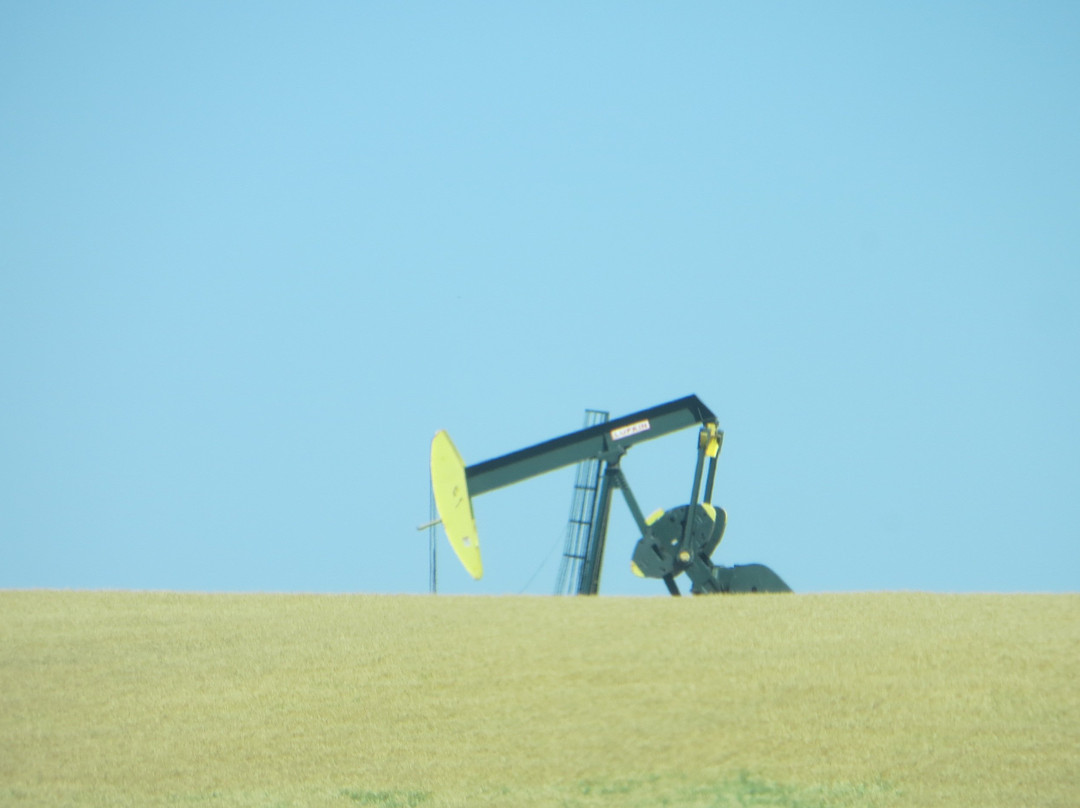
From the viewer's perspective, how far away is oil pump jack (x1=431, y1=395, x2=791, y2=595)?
50.1 feet

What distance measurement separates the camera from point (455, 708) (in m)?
12.4

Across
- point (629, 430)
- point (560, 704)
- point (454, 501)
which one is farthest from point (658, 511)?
point (560, 704)

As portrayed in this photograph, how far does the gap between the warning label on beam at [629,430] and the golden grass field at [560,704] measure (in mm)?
1887

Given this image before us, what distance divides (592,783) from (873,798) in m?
2.22

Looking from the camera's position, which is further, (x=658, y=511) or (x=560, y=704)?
(x=658, y=511)

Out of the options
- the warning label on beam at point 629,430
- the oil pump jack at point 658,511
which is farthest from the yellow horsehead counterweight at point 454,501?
the warning label on beam at point 629,430

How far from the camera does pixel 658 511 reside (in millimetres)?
15555

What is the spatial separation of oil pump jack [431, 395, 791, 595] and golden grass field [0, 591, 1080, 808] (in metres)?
0.50

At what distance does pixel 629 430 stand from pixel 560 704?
13.7 feet

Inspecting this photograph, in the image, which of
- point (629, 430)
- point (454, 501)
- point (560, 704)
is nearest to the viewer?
point (560, 704)

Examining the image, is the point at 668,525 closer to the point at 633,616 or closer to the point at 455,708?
the point at 633,616

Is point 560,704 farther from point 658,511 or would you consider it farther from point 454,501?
point 658,511

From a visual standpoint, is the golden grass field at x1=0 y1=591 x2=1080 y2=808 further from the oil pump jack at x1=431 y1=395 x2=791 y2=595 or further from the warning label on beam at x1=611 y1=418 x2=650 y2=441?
the warning label on beam at x1=611 y1=418 x2=650 y2=441

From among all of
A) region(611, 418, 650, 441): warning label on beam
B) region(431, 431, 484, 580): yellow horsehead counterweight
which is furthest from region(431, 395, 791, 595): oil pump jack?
region(431, 431, 484, 580): yellow horsehead counterweight
